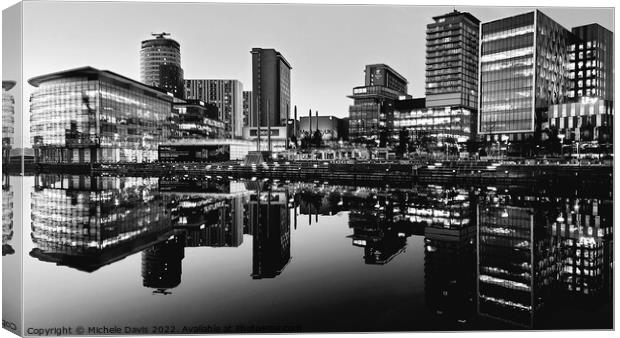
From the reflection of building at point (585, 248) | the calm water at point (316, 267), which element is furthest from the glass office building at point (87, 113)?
the reflection of building at point (585, 248)

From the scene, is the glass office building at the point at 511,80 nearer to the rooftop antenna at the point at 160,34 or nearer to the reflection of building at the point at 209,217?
the reflection of building at the point at 209,217

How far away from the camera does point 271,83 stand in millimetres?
12711

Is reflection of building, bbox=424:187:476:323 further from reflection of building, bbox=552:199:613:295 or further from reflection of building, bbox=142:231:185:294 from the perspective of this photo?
reflection of building, bbox=142:231:185:294

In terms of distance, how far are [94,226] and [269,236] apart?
211 inches

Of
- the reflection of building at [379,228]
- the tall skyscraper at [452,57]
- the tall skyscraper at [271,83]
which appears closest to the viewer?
the tall skyscraper at [271,83]

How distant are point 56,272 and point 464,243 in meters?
8.37

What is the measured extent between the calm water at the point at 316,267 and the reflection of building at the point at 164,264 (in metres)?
0.04

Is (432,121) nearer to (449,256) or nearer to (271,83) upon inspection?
(271,83)

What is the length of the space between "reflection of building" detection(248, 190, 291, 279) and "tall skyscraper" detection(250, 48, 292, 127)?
325cm

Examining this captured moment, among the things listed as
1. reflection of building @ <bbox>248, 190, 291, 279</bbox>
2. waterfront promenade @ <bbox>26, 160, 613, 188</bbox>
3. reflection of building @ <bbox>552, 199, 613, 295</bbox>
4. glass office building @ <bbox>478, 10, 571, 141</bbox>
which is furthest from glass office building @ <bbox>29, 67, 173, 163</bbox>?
glass office building @ <bbox>478, 10, 571, 141</bbox>

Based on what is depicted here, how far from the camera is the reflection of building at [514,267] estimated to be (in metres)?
6.43

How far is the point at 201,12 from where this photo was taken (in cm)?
706

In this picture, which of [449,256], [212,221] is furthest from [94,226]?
[449,256]

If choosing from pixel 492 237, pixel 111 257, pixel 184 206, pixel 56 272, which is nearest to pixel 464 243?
pixel 492 237
